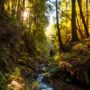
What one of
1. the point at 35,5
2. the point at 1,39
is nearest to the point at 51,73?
the point at 1,39

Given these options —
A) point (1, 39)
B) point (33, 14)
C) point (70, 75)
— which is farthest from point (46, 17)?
point (70, 75)

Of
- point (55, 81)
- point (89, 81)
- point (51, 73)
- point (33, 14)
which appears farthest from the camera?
point (33, 14)

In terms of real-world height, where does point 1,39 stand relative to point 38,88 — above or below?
above

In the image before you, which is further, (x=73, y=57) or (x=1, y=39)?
(x=1, y=39)

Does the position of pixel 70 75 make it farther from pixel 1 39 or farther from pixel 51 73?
pixel 1 39

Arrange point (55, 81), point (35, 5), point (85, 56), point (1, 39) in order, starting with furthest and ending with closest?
point (35, 5)
point (1, 39)
point (55, 81)
point (85, 56)

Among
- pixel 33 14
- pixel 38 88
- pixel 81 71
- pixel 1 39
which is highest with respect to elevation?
pixel 33 14

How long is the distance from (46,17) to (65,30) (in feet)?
17.6

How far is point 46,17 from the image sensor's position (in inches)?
1357

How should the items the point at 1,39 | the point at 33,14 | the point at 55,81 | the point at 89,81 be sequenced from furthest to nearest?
the point at 33,14 → the point at 1,39 → the point at 55,81 → the point at 89,81

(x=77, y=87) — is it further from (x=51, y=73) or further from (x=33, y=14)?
(x=33, y=14)

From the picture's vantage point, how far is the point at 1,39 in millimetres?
12797

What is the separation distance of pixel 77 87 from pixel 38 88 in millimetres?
1747

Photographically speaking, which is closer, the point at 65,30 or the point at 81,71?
the point at 81,71
